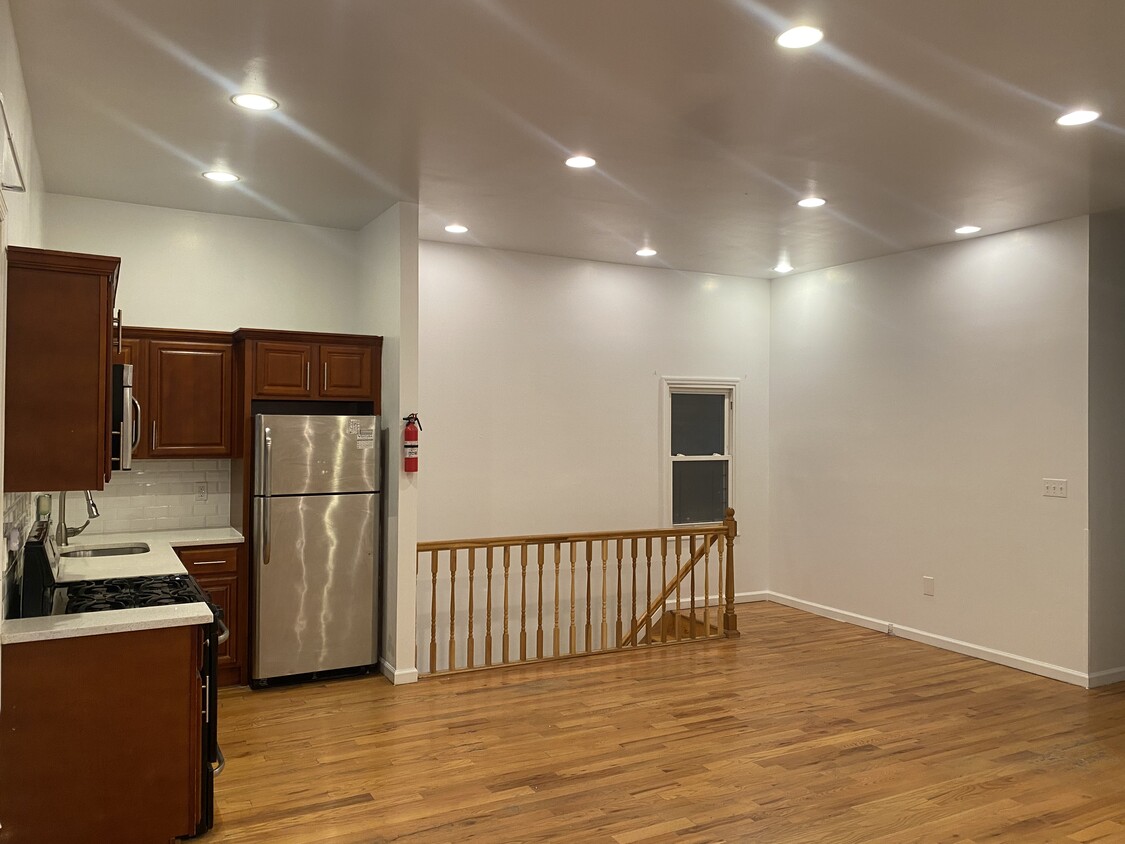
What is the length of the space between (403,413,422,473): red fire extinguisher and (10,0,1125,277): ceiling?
131 centimetres

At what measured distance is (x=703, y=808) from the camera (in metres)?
3.54

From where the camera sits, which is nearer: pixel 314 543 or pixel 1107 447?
pixel 314 543

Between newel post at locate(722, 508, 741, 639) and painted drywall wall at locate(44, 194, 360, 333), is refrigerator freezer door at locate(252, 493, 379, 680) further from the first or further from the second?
newel post at locate(722, 508, 741, 639)

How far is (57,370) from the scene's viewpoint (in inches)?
115

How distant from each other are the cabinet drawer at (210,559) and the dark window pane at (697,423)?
12.5ft

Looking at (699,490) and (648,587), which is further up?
(699,490)

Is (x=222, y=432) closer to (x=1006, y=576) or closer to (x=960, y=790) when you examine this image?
(x=960, y=790)

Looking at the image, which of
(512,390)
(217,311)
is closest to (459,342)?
(512,390)

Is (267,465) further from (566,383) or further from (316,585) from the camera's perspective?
(566,383)

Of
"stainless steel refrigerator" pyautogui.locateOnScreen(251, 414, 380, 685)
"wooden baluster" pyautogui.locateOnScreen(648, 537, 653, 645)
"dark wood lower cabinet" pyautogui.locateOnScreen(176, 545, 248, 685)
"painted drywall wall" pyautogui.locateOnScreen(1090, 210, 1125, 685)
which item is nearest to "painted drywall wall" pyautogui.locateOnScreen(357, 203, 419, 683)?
"stainless steel refrigerator" pyautogui.locateOnScreen(251, 414, 380, 685)

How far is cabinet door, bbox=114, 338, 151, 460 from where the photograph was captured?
5.00 metres

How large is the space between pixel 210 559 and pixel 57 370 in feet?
7.61

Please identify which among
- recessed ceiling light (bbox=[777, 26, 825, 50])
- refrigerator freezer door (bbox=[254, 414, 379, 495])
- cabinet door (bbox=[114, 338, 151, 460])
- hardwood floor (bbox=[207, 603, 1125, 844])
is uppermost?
recessed ceiling light (bbox=[777, 26, 825, 50])

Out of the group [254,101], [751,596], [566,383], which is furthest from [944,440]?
[254,101]
